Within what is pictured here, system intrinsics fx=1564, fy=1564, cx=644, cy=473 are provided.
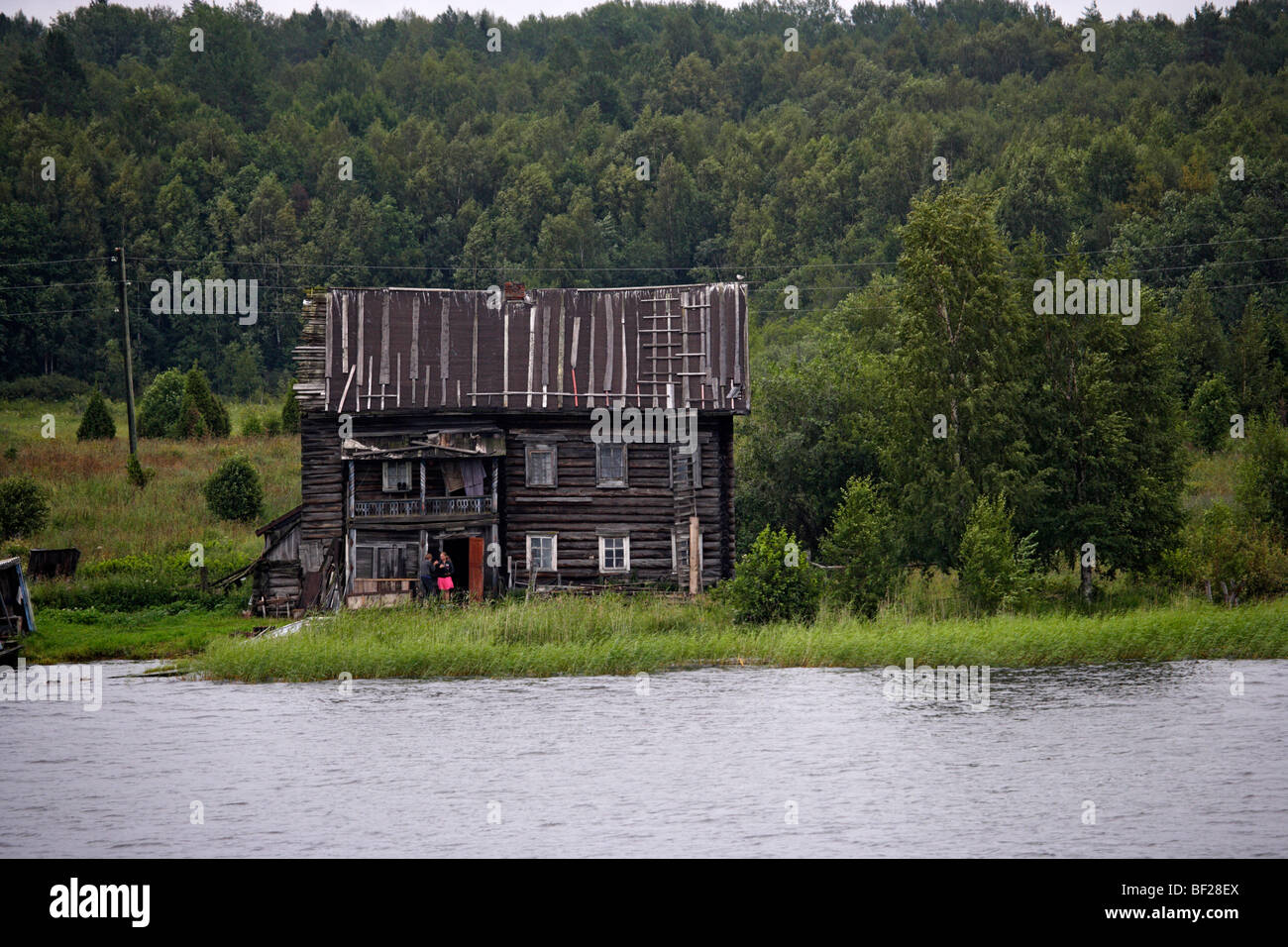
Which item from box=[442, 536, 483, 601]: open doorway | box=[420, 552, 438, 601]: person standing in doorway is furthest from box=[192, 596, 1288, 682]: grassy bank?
box=[442, 536, 483, 601]: open doorway

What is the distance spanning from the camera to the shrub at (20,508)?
1826 inches

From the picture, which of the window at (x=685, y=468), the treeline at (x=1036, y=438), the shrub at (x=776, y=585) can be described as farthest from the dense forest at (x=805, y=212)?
the shrub at (x=776, y=585)

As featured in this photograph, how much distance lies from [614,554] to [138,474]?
67.9 ft

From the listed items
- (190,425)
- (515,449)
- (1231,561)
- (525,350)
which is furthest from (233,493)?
(1231,561)

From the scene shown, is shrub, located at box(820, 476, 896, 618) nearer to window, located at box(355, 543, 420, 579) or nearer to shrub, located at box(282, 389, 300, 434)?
window, located at box(355, 543, 420, 579)

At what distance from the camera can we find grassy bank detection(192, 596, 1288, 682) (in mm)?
34438

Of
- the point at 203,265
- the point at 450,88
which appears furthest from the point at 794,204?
the point at 450,88

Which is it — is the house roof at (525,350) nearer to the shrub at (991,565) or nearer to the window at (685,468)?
the window at (685,468)

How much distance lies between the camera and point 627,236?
118562 mm

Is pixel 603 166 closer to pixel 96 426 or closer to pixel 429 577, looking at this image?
pixel 96 426

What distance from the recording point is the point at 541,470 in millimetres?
43469

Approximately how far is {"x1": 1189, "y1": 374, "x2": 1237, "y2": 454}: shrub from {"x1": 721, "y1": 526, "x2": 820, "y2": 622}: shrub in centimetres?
2885

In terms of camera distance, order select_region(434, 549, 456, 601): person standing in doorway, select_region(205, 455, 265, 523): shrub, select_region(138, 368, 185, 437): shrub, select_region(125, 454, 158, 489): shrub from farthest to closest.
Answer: select_region(138, 368, 185, 437): shrub, select_region(125, 454, 158, 489): shrub, select_region(205, 455, 265, 523): shrub, select_region(434, 549, 456, 601): person standing in doorway

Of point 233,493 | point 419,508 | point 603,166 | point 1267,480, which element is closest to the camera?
point 419,508
